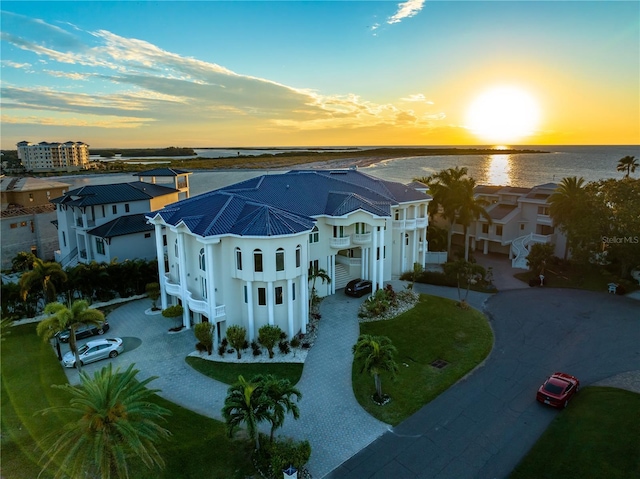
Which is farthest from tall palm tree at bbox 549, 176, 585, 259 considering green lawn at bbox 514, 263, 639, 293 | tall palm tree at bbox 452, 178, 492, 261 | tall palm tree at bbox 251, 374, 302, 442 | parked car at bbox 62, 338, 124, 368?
parked car at bbox 62, 338, 124, 368

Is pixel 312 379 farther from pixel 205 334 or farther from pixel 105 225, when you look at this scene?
pixel 105 225

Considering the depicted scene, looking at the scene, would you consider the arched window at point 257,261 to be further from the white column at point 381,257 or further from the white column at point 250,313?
the white column at point 381,257

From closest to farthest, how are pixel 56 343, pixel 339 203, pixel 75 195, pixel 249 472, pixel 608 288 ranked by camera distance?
pixel 249 472
pixel 56 343
pixel 339 203
pixel 608 288
pixel 75 195

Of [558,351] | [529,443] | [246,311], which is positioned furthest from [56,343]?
[558,351]

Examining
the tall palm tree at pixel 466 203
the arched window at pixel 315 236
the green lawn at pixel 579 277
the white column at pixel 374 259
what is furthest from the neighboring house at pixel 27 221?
the green lawn at pixel 579 277

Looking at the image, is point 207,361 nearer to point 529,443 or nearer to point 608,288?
point 529,443

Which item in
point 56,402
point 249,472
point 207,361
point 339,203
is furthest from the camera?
point 339,203

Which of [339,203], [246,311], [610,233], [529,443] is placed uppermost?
[339,203]
